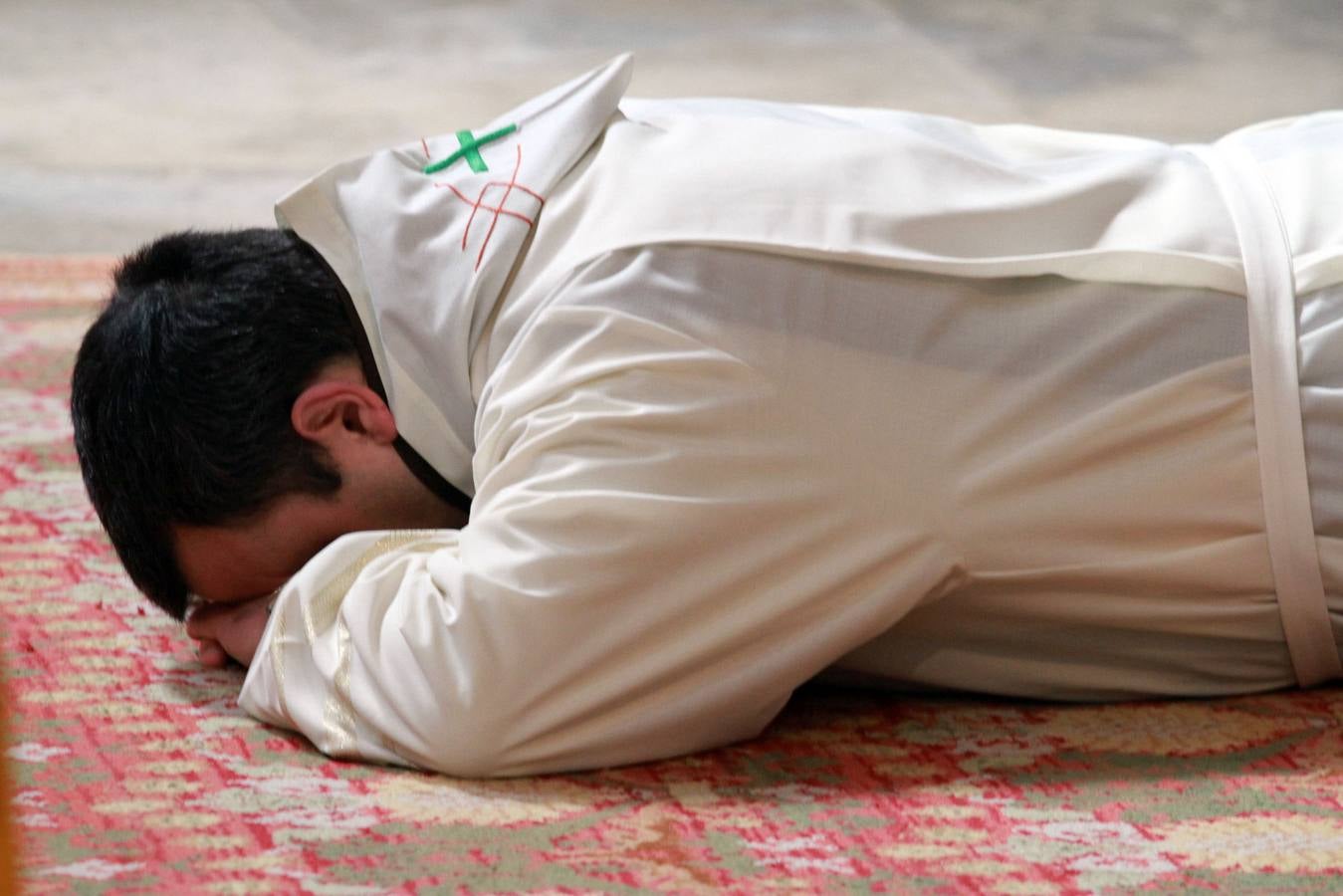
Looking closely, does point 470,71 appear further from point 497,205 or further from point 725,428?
point 725,428

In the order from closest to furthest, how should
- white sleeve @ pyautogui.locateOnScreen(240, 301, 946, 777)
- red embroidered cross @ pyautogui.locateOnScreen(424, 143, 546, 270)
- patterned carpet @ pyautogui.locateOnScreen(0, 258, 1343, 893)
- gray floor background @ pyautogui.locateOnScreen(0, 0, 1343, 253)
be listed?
patterned carpet @ pyautogui.locateOnScreen(0, 258, 1343, 893), white sleeve @ pyautogui.locateOnScreen(240, 301, 946, 777), red embroidered cross @ pyautogui.locateOnScreen(424, 143, 546, 270), gray floor background @ pyautogui.locateOnScreen(0, 0, 1343, 253)

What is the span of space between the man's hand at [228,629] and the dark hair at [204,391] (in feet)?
0.20

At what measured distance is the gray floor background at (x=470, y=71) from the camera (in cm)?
340

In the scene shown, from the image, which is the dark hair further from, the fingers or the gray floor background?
the gray floor background

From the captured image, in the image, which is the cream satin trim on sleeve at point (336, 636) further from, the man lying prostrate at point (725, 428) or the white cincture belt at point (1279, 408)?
the white cincture belt at point (1279, 408)

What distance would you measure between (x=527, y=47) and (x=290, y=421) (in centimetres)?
302

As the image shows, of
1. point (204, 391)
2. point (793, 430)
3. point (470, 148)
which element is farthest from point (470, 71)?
point (793, 430)

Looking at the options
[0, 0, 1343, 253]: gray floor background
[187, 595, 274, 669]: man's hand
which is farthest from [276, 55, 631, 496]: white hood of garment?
[0, 0, 1343, 253]: gray floor background

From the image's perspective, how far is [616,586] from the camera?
3.77 ft

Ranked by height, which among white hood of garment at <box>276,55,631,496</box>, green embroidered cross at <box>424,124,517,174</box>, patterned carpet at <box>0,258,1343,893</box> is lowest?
patterned carpet at <box>0,258,1343,893</box>

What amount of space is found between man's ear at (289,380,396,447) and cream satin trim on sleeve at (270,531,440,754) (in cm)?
9

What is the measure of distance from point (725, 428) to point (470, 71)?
3005mm

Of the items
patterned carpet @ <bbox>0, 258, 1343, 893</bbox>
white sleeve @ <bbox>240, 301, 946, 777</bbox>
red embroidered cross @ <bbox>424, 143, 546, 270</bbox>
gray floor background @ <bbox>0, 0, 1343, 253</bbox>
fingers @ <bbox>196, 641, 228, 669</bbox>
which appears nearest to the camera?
patterned carpet @ <bbox>0, 258, 1343, 893</bbox>

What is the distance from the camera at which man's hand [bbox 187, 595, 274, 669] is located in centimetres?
134
